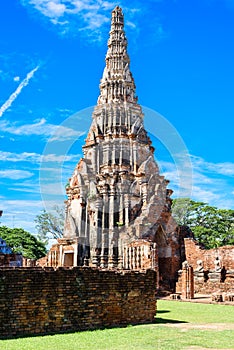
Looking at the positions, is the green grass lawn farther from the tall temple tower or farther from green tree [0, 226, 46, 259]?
green tree [0, 226, 46, 259]

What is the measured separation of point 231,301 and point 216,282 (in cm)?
550

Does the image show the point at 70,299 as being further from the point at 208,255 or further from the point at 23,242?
the point at 23,242

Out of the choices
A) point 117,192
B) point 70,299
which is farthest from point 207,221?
point 70,299

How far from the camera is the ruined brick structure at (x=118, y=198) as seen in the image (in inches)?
1140

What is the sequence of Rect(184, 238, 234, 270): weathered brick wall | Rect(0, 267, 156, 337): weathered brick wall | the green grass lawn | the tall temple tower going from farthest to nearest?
the tall temple tower < Rect(184, 238, 234, 270): weathered brick wall < Rect(0, 267, 156, 337): weathered brick wall < the green grass lawn

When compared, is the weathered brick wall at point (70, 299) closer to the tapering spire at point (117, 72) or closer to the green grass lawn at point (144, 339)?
the green grass lawn at point (144, 339)

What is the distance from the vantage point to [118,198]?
31469 millimetres

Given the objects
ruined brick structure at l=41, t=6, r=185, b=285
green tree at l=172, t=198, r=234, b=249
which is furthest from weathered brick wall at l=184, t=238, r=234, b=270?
green tree at l=172, t=198, r=234, b=249

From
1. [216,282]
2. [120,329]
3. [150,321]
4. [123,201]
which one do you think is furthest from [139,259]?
[120,329]

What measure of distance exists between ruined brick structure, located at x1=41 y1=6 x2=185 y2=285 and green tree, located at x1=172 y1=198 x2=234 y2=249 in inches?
536

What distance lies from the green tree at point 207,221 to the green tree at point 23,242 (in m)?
16.4

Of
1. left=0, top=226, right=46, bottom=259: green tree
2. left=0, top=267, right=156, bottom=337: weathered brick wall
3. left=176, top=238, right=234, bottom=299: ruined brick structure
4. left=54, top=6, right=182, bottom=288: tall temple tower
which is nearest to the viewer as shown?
left=0, top=267, right=156, bottom=337: weathered brick wall

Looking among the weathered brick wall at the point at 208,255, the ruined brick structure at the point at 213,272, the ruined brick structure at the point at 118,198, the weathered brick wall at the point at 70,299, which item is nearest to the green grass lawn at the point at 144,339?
the weathered brick wall at the point at 70,299

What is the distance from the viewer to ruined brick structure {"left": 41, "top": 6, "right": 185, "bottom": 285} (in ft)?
95.0
